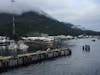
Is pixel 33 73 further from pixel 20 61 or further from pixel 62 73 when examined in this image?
pixel 20 61

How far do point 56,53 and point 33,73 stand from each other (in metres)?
42.5

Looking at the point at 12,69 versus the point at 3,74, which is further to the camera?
the point at 12,69

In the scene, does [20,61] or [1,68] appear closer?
[1,68]

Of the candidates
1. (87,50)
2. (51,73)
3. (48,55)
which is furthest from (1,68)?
(87,50)

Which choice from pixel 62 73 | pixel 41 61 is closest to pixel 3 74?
pixel 62 73

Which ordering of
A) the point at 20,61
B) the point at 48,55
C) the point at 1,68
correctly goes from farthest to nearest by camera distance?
the point at 48,55, the point at 20,61, the point at 1,68

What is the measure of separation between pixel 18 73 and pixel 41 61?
86.3 feet

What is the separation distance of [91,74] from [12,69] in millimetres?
21432

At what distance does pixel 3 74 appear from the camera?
6562 centimetres

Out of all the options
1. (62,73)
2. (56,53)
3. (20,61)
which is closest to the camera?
(62,73)

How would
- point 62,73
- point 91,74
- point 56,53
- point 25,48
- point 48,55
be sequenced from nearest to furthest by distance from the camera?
point 91,74 < point 62,73 < point 48,55 < point 56,53 < point 25,48

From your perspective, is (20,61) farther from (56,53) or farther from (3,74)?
(56,53)

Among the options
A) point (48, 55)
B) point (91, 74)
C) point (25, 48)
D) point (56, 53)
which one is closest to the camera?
point (91, 74)

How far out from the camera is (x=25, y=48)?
14250 cm
